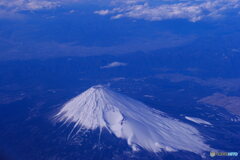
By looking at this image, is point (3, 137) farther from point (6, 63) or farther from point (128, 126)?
point (6, 63)

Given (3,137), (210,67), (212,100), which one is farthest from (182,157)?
(210,67)

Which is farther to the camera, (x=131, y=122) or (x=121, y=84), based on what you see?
(x=121, y=84)

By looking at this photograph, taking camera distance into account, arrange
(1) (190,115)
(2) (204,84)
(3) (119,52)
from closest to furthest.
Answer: (1) (190,115), (2) (204,84), (3) (119,52)

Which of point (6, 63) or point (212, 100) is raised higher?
point (6, 63)
